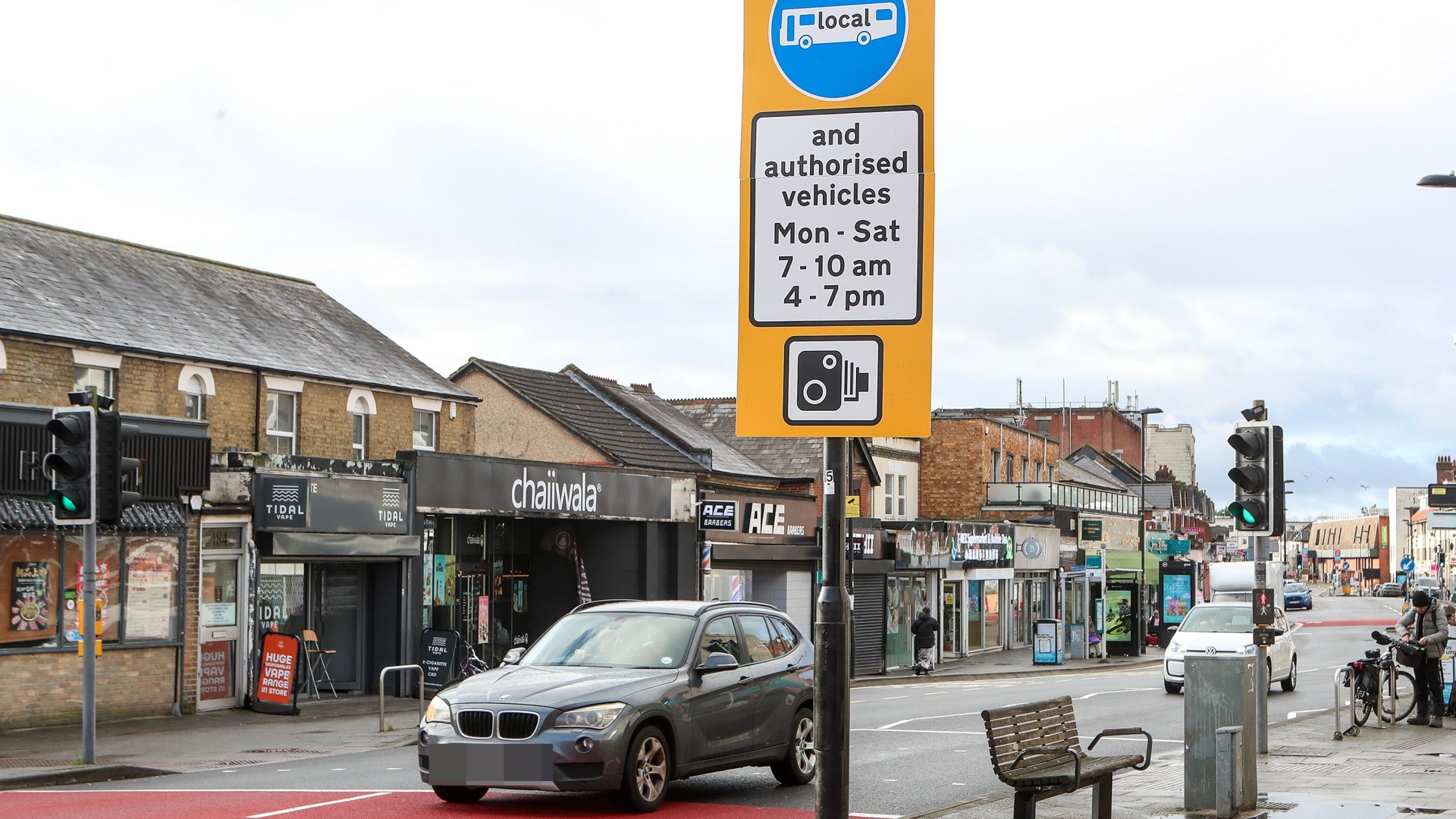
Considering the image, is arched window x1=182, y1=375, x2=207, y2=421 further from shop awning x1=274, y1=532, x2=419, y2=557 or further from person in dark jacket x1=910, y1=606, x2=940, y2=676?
person in dark jacket x1=910, y1=606, x2=940, y2=676

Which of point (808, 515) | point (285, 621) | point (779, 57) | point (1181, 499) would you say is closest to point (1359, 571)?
point (1181, 499)

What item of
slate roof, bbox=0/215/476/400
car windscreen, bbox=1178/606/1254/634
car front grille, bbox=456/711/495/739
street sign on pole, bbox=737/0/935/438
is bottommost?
car windscreen, bbox=1178/606/1254/634

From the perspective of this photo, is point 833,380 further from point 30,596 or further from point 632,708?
point 30,596

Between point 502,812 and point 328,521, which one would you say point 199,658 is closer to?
point 328,521

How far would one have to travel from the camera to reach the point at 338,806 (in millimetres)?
12156

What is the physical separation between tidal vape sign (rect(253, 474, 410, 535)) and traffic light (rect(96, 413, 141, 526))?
773 centimetres

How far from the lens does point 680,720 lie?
12211mm

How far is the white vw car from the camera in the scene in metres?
26.9

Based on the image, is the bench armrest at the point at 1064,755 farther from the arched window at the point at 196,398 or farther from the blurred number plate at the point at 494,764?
the arched window at the point at 196,398

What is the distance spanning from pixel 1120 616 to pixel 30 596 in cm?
3622

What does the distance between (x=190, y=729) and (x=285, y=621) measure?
185 inches

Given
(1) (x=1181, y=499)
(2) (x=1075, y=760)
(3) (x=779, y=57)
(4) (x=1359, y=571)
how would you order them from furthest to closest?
1. (4) (x=1359, y=571)
2. (1) (x=1181, y=499)
3. (2) (x=1075, y=760)
4. (3) (x=779, y=57)

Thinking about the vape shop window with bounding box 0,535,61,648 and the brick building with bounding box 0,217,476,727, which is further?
the brick building with bounding box 0,217,476,727

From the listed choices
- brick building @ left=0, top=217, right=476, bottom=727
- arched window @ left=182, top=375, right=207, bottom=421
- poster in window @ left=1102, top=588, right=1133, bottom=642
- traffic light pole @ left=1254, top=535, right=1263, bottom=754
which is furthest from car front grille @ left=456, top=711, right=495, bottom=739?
poster in window @ left=1102, top=588, right=1133, bottom=642
